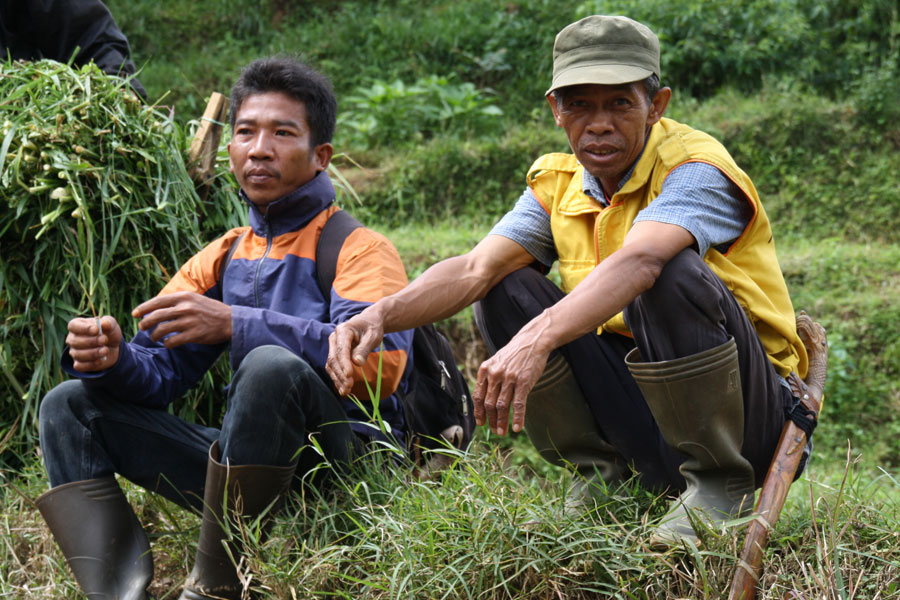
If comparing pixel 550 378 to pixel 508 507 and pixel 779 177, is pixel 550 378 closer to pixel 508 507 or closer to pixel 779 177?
pixel 508 507

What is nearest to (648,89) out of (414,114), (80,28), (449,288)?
(449,288)

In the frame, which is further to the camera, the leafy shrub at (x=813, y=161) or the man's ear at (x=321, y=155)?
the leafy shrub at (x=813, y=161)

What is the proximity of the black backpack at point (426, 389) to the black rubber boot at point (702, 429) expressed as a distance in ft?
2.38

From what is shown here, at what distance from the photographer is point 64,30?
395cm

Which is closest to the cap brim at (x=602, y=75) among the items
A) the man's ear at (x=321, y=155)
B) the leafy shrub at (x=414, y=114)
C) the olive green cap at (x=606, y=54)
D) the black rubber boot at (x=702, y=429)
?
the olive green cap at (x=606, y=54)

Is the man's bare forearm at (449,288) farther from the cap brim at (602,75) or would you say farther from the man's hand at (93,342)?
the man's hand at (93,342)

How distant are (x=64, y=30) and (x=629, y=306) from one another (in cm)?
285

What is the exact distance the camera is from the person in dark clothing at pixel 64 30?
3900mm

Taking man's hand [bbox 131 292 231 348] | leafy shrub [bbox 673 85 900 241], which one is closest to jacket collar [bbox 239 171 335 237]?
man's hand [bbox 131 292 231 348]

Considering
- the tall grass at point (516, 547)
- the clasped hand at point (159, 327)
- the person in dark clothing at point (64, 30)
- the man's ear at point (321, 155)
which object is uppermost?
the person in dark clothing at point (64, 30)

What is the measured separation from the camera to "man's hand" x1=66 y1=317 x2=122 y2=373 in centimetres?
243

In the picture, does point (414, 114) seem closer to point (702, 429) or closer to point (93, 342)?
point (93, 342)

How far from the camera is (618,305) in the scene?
214 centimetres

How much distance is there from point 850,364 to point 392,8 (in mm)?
5514
